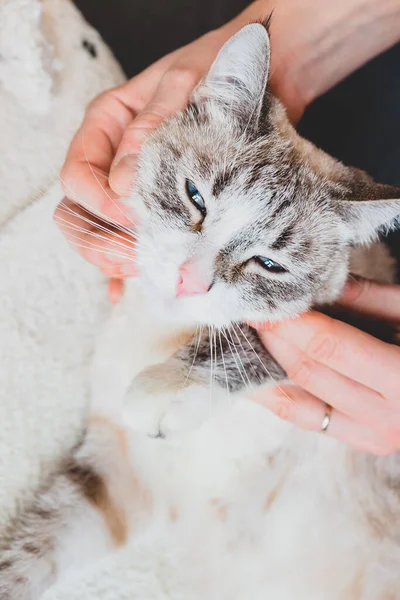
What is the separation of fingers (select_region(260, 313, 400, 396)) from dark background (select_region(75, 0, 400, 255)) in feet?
1.84

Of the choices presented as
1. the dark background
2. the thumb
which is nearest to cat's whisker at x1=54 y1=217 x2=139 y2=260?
the thumb

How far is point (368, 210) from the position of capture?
107 centimetres

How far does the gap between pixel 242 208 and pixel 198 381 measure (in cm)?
34

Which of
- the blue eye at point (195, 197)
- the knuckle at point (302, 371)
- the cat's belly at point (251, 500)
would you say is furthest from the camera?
the cat's belly at point (251, 500)

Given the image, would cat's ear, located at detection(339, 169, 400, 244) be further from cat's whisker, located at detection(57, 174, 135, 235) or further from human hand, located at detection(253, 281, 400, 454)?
cat's whisker, located at detection(57, 174, 135, 235)

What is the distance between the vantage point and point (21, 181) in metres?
1.52

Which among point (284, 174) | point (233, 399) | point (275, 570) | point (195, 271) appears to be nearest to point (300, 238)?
point (284, 174)

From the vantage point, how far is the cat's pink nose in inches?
39.9

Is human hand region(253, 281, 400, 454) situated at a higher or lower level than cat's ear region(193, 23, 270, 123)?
lower

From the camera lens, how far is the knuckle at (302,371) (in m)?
1.21

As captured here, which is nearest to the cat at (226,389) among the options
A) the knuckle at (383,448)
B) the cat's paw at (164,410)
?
the cat's paw at (164,410)

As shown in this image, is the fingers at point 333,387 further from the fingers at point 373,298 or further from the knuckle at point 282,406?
the fingers at point 373,298

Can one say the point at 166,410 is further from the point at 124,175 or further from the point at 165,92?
the point at 165,92

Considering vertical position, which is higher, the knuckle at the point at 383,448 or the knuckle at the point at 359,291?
the knuckle at the point at 359,291
